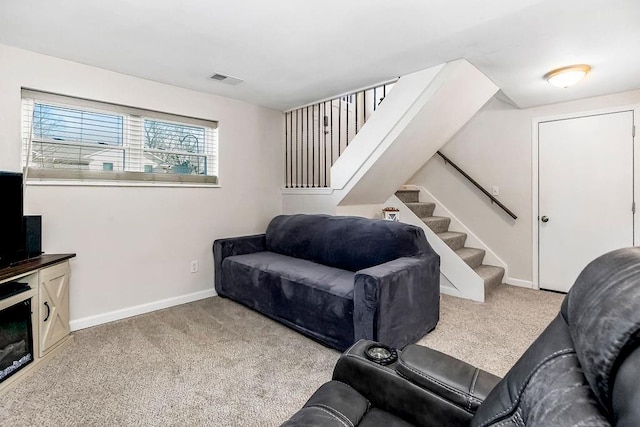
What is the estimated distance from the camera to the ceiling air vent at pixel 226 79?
296cm

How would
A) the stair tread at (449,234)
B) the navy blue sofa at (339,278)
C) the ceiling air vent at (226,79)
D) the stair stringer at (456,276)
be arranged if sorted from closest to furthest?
1. the navy blue sofa at (339,278)
2. the ceiling air vent at (226,79)
3. the stair stringer at (456,276)
4. the stair tread at (449,234)

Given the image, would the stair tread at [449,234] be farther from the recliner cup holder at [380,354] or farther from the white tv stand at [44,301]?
the white tv stand at [44,301]

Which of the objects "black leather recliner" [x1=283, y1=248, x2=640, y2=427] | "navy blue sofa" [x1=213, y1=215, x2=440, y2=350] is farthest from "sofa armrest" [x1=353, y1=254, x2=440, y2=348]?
"black leather recliner" [x1=283, y1=248, x2=640, y2=427]

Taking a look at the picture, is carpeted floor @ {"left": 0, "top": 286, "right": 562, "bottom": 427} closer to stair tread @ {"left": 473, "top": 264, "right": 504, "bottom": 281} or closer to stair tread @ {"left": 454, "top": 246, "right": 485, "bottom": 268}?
stair tread @ {"left": 473, "top": 264, "right": 504, "bottom": 281}

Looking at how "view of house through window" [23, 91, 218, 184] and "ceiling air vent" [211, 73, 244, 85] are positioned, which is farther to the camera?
"ceiling air vent" [211, 73, 244, 85]

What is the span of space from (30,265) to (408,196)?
4151 mm

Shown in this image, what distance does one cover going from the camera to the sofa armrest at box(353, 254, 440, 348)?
6.74 ft

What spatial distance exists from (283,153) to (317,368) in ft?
9.63

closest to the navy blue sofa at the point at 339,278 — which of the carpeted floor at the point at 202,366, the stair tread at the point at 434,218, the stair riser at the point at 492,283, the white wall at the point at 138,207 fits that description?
the carpeted floor at the point at 202,366

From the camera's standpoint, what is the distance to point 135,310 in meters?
3.03

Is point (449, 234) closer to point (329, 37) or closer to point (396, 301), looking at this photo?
point (396, 301)

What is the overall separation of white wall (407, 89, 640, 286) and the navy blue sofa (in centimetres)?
190

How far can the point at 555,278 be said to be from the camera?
3.71m

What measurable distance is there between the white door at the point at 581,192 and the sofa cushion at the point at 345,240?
2105 mm
